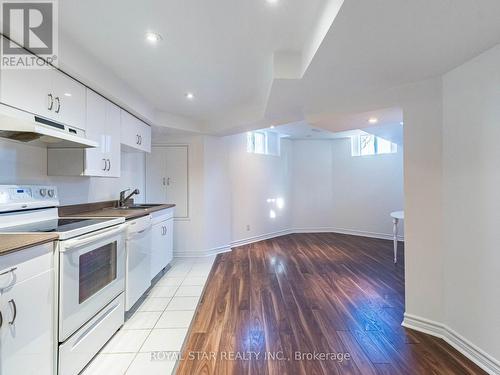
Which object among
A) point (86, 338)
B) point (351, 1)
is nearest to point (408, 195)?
point (351, 1)

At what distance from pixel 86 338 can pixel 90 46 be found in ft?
7.29

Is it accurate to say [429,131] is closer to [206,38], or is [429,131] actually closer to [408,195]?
[408,195]

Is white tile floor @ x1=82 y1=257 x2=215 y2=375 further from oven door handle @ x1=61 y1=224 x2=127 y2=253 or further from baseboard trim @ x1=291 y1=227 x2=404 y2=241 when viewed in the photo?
baseboard trim @ x1=291 y1=227 x2=404 y2=241

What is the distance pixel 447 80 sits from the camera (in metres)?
1.90

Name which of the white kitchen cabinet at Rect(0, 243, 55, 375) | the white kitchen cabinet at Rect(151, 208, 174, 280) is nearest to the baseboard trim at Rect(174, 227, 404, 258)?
the white kitchen cabinet at Rect(151, 208, 174, 280)

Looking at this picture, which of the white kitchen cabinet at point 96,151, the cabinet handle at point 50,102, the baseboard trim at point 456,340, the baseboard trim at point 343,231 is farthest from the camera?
the baseboard trim at point 343,231

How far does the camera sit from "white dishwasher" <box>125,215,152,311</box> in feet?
7.32

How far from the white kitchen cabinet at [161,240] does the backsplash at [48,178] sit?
2.26 ft

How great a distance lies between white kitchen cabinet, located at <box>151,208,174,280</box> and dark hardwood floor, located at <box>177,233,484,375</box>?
733 millimetres

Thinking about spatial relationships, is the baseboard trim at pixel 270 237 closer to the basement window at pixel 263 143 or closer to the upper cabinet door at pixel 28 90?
the basement window at pixel 263 143

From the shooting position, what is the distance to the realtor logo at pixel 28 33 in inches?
56.6

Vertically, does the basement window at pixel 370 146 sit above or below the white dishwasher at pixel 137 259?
above

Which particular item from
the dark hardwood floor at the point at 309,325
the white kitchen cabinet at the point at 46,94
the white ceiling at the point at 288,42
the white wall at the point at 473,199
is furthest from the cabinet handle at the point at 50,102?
the white wall at the point at 473,199

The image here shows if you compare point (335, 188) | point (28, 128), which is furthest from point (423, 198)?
point (335, 188)
